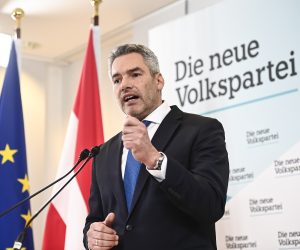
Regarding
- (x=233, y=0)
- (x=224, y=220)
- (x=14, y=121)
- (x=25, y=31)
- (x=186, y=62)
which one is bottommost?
(x=224, y=220)

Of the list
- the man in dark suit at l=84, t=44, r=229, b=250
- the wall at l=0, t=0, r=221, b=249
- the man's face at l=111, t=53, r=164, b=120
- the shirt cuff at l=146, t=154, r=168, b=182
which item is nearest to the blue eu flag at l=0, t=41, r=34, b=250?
the wall at l=0, t=0, r=221, b=249

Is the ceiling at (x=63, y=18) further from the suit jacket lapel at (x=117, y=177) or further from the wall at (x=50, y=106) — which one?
the suit jacket lapel at (x=117, y=177)

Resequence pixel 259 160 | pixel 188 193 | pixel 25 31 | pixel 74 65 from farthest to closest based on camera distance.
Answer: pixel 74 65 → pixel 25 31 → pixel 259 160 → pixel 188 193

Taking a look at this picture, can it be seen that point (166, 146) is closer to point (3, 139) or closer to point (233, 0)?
point (233, 0)

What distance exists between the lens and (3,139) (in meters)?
4.01

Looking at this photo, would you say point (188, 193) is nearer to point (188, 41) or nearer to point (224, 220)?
point (224, 220)

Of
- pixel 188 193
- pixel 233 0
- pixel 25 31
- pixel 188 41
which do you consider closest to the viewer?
pixel 188 193

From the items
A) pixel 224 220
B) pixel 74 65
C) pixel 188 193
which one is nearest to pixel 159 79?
pixel 188 193

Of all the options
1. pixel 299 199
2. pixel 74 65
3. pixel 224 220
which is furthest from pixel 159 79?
pixel 74 65

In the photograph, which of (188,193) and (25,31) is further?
(25,31)

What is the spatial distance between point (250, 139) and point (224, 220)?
0.52 m

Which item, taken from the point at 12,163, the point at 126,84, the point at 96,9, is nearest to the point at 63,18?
the point at 96,9

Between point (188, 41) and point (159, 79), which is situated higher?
point (188, 41)

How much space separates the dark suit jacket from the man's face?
0.14 metres
